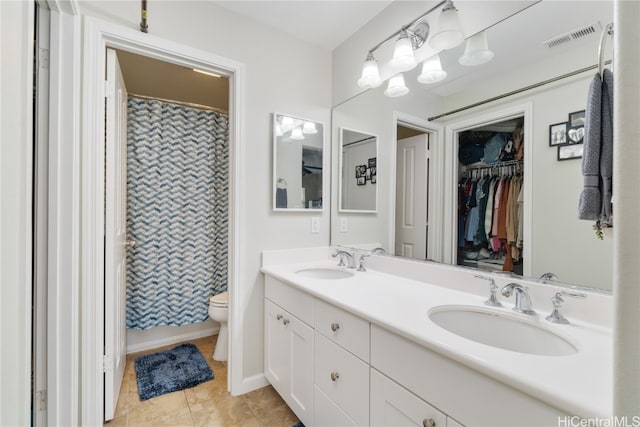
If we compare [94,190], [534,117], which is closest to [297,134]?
[94,190]

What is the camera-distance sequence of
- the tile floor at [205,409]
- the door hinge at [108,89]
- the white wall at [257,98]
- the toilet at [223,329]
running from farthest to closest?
the toilet at [223,329] < the white wall at [257,98] < the tile floor at [205,409] < the door hinge at [108,89]

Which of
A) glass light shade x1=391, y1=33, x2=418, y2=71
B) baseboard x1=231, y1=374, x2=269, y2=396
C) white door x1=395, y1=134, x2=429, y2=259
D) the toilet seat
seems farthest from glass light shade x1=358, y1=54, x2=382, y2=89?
baseboard x1=231, y1=374, x2=269, y2=396

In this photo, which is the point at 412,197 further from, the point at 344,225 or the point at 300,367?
the point at 300,367

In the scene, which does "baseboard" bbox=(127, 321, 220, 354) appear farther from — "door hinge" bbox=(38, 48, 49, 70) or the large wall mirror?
the large wall mirror

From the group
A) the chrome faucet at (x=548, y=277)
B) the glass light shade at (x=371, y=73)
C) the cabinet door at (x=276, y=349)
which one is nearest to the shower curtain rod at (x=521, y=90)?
the glass light shade at (x=371, y=73)

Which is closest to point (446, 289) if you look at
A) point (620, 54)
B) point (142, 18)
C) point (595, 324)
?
point (595, 324)

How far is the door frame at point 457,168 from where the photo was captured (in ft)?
3.76

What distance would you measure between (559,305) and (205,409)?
6.07 feet

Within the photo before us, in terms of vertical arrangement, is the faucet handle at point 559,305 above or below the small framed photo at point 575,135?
below

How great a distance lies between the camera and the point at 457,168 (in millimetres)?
1407

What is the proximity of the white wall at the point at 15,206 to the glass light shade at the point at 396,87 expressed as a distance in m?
1.58

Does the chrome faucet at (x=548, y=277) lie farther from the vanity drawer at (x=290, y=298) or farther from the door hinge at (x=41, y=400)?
the door hinge at (x=41, y=400)

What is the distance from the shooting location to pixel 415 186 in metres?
1.66

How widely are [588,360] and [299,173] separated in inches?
66.0
